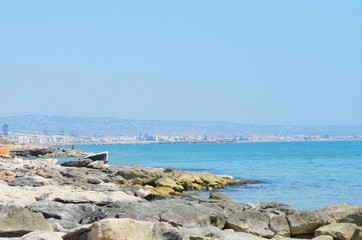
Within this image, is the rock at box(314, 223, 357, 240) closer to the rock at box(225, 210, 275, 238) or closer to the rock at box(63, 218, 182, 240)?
the rock at box(225, 210, 275, 238)

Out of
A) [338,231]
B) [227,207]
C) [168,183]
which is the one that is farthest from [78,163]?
[338,231]

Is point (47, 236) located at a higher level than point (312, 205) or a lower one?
higher

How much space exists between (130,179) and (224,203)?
1084cm

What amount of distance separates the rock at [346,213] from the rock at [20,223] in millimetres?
7210

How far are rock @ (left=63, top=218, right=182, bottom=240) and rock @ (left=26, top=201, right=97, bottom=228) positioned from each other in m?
2.48

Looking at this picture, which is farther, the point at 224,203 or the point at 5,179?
the point at 5,179

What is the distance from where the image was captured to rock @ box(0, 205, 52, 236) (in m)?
8.46

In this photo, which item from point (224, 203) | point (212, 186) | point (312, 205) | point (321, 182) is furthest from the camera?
point (321, 182)

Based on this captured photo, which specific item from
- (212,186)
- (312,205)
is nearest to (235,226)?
(312,205)

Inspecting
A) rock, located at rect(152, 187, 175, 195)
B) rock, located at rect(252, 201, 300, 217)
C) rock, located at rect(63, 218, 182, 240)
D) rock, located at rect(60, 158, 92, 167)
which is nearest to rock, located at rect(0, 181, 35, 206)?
rock, located at rect(63, 218, 182, 240)

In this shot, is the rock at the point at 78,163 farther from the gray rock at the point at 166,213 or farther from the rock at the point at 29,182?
the gray rock at the point at 166,213

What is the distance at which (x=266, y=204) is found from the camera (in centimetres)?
1454

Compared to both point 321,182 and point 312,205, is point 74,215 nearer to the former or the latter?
point 312,205

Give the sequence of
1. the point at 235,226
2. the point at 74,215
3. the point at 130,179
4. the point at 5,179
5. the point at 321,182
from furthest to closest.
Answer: the point at 321,182
the point at 130,179
the point at 5,179
the point at 235,226
the point at 74,215
